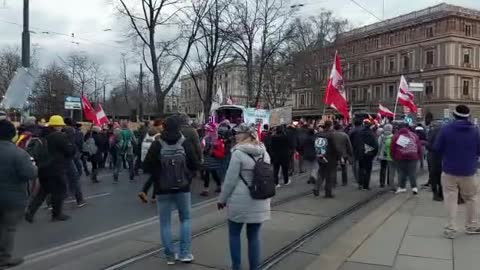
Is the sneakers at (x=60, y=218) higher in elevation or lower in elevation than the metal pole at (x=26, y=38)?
lower

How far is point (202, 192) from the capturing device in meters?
14.0

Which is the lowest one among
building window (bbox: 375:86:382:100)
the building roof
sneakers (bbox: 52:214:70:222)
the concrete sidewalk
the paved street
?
the paved street

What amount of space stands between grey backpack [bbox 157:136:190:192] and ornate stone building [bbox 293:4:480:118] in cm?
7008

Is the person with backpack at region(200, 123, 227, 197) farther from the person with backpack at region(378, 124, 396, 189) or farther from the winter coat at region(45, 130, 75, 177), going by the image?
the winter coat at region(45, 130, 75, 177)

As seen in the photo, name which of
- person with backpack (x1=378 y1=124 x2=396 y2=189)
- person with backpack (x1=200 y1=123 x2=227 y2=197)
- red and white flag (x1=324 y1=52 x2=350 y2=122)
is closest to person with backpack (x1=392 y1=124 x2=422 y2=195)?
person with backpack (x1=378 y1=124 x2=396 y2=189)

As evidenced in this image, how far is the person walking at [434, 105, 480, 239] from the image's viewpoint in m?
8.13

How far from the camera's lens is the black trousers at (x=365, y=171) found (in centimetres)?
1447

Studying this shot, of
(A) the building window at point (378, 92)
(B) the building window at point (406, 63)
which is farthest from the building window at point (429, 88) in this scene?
(A) the building window at point (378, 92)

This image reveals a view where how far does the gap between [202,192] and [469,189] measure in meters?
7.25

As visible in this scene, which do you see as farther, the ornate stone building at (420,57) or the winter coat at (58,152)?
the ornate stone building at (420,57)

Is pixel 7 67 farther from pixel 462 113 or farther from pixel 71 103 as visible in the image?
pixel 462 113

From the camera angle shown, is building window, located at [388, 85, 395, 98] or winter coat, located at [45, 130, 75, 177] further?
building window, located at [388, 85, 395, 98]

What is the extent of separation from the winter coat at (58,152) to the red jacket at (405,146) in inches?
297

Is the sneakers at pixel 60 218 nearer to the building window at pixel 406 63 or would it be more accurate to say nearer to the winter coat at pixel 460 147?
the winter coat at pixel 460 147
